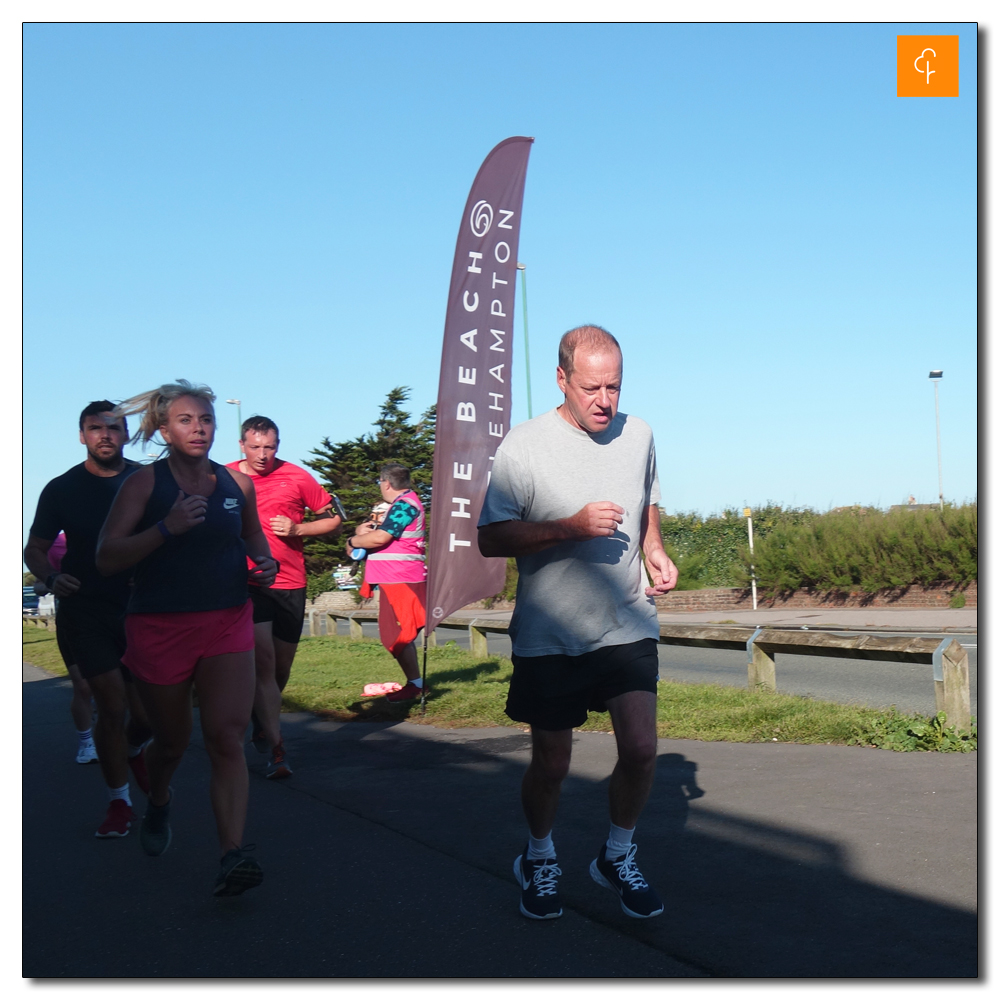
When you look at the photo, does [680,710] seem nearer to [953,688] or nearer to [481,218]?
[953,688]

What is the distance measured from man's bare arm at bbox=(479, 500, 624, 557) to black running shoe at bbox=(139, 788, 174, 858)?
6.02 feet

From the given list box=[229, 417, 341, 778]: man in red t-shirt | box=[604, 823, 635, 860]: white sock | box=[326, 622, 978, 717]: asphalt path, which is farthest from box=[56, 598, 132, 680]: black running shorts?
box=[326, 622, 978, 717]: asphalt path

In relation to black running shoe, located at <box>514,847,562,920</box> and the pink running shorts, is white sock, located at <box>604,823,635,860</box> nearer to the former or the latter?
black running shoe, located at <box>514,847,562,920</box>

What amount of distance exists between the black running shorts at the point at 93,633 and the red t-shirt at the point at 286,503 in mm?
1391

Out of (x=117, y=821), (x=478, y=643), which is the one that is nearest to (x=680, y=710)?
(x=117, y=821)

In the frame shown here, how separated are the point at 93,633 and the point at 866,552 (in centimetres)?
2251

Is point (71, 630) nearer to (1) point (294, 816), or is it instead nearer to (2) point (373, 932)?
(1) point (294, 816)

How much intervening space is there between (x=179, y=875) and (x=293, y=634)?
242cm

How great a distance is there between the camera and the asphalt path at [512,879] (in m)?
3.01

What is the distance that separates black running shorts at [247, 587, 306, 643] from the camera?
6.16m

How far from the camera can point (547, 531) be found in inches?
131

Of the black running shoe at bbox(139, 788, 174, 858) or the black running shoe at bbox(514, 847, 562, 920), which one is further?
the black running shoe at bbox(139, 788, 174, 858)

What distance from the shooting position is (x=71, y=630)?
489 centimetres

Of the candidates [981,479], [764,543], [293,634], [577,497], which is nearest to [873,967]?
[981,479]
